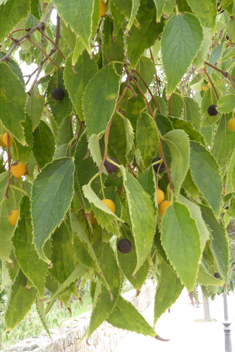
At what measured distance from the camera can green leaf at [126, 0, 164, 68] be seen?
0.48 meters

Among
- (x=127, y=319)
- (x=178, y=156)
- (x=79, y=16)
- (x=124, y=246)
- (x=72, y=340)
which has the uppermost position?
(x=79, y=16)

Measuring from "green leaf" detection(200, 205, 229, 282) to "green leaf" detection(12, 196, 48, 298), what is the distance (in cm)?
23

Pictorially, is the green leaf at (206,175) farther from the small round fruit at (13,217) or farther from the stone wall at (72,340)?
the stone wall at (72,340)

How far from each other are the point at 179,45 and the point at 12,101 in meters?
0.24

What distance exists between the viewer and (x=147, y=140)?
52 cm

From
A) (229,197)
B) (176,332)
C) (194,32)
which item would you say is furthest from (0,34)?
(176,332)

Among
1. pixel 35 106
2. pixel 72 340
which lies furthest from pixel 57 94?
pixel 72 340

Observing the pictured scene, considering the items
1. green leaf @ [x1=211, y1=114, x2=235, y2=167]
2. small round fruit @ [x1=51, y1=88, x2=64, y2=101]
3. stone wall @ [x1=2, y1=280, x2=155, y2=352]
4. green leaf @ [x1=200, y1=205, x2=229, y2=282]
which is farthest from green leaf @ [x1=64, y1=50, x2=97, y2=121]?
stone wall @ [x1=2, y1=280, x2=155, y2=352]

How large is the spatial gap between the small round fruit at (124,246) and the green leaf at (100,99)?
156 millimetres

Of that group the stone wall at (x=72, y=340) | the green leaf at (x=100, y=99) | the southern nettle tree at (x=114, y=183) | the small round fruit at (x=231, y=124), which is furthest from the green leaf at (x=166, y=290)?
the stone wall at (x=72, y=340)

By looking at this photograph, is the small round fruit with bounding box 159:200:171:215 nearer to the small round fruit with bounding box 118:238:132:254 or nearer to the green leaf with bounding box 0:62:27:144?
the small round fruit with bounding box 118:238:132:254

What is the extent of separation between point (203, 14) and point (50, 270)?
0.40 meters

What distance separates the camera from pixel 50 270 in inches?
20.4

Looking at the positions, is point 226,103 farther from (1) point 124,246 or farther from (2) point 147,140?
(1) point 124,246
